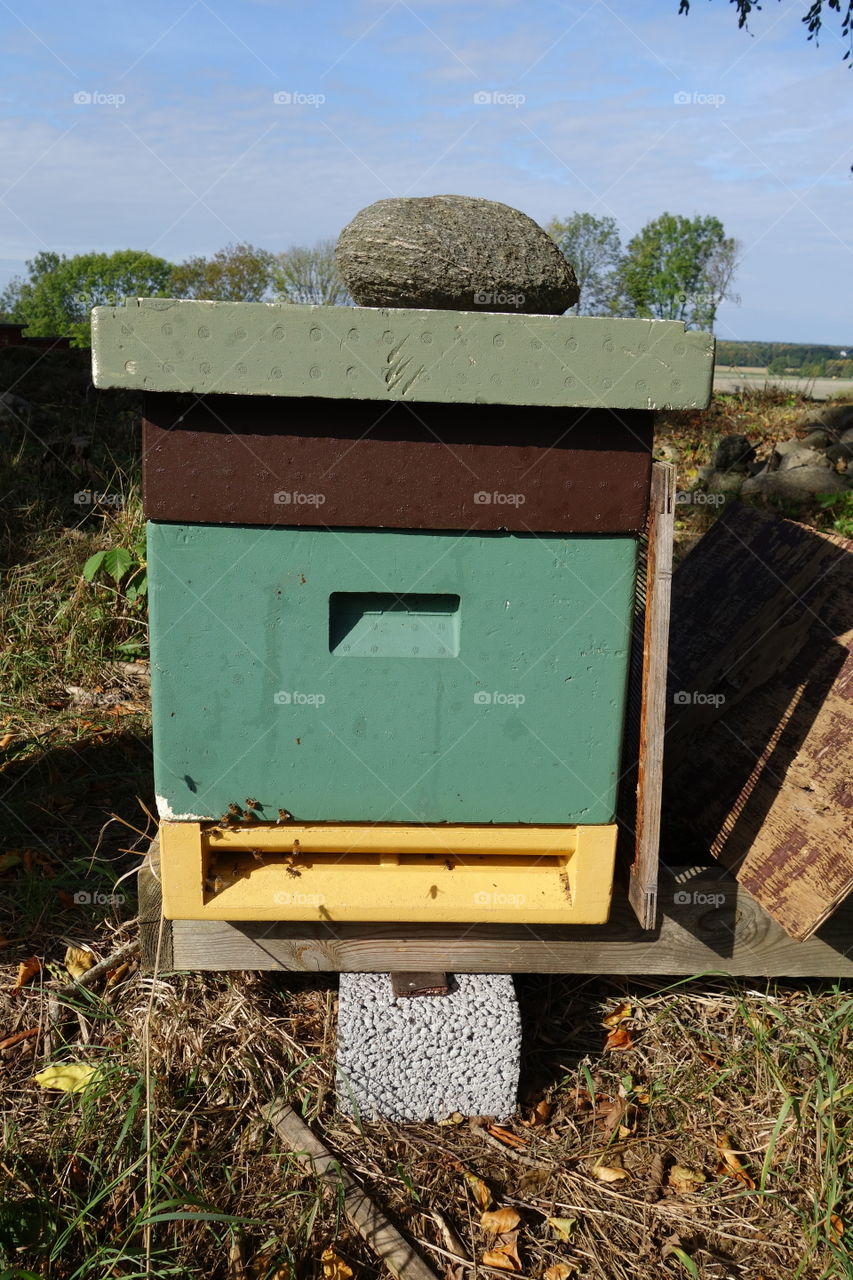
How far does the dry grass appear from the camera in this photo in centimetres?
174

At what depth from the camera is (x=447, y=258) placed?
6.78ft

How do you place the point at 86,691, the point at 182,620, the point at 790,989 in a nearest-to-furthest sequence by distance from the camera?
the point at 182,620 → the point at 790,989 → the point at 86,691

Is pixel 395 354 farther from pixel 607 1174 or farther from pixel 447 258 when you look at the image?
pixel 607 1174

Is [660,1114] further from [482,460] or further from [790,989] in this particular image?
[482,460]

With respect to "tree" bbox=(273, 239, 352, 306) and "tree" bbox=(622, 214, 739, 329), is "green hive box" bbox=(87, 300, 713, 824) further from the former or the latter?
"tree" bbox=(622, 214, 739, 329)

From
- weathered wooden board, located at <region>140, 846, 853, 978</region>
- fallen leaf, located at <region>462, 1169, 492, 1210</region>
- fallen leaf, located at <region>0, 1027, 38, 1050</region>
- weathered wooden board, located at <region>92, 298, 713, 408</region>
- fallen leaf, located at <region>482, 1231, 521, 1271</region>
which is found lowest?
fallen leaf, located at <region>482, 1231, 521, 1271</region>

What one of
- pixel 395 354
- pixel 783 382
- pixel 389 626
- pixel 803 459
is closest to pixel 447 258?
pixel 395 354

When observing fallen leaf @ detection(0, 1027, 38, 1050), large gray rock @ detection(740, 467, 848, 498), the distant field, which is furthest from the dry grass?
the distant field

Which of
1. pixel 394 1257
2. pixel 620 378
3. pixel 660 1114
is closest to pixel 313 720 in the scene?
pixel 620 378

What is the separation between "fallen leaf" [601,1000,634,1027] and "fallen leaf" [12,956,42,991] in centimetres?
143

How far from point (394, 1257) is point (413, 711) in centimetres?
99

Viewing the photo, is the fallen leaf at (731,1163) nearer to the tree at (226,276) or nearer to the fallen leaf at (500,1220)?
the fallen leaf at (500,1220)

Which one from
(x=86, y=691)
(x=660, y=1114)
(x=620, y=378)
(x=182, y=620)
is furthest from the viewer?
(x=86, y=691)

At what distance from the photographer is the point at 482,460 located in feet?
5.64
